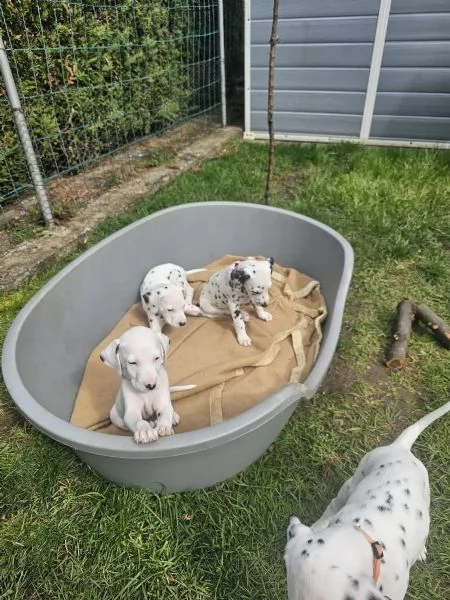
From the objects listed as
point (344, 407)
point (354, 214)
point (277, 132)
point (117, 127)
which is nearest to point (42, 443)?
point (344, 407)

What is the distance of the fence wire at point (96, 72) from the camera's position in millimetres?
4054

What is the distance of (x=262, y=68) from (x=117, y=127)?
2.26m

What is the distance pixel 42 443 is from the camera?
238 cm

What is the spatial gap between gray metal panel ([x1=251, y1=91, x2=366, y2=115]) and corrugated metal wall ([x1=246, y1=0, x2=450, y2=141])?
0.01m

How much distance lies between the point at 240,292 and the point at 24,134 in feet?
7.19

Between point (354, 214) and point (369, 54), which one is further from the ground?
point (369, 54)

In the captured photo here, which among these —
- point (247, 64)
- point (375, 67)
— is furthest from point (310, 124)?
point (247, 64)

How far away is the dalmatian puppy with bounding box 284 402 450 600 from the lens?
1245 millimetres

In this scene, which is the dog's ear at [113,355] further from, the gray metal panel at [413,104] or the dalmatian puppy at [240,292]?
the gray metal panel at [413,104]

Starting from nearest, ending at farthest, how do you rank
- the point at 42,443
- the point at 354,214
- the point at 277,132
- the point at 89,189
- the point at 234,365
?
the point at 42,443 < the point at 234,365 < the point at 354,214 < the point at 89,189 < the point at 277,132

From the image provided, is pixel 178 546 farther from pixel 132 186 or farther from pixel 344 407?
pixel 132 186

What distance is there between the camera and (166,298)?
2.87m

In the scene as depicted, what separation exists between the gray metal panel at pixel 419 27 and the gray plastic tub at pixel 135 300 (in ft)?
11.9

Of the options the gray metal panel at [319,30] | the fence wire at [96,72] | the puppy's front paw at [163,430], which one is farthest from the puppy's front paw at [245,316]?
the gray metal panel at [319,30]
